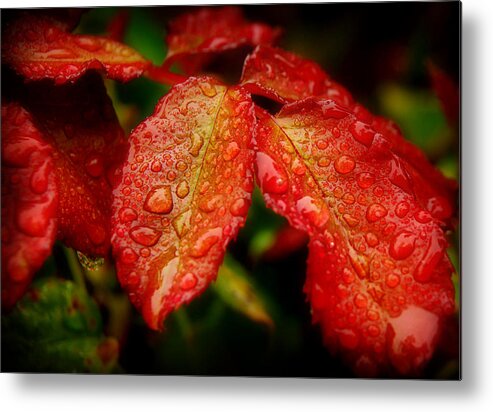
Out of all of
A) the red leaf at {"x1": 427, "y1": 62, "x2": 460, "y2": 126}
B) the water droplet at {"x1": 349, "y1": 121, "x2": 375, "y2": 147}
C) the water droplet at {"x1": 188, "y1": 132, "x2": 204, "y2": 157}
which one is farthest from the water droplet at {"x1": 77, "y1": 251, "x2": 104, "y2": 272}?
the red leaf at {"x1": 427, "y1": 62, "x2": 460, "y2": 126}

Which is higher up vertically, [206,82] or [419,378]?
[206,82]

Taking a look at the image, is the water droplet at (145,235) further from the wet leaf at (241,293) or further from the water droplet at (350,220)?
the water droplet at (350,220)

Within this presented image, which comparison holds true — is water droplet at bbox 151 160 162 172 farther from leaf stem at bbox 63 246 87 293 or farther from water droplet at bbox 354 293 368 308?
water droplet at bbox 354 293 368 308

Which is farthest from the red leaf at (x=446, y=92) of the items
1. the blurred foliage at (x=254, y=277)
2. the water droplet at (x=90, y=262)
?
the water droplet at (x=90, y=262)

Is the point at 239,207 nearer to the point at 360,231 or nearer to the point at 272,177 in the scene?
the point at 272,177

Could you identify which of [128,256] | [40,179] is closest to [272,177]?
[128,256]

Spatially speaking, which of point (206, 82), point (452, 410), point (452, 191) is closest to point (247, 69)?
point (206, 82)

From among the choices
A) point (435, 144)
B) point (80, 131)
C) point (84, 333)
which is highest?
point (435, 144)

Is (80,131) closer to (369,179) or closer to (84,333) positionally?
(84,333)
